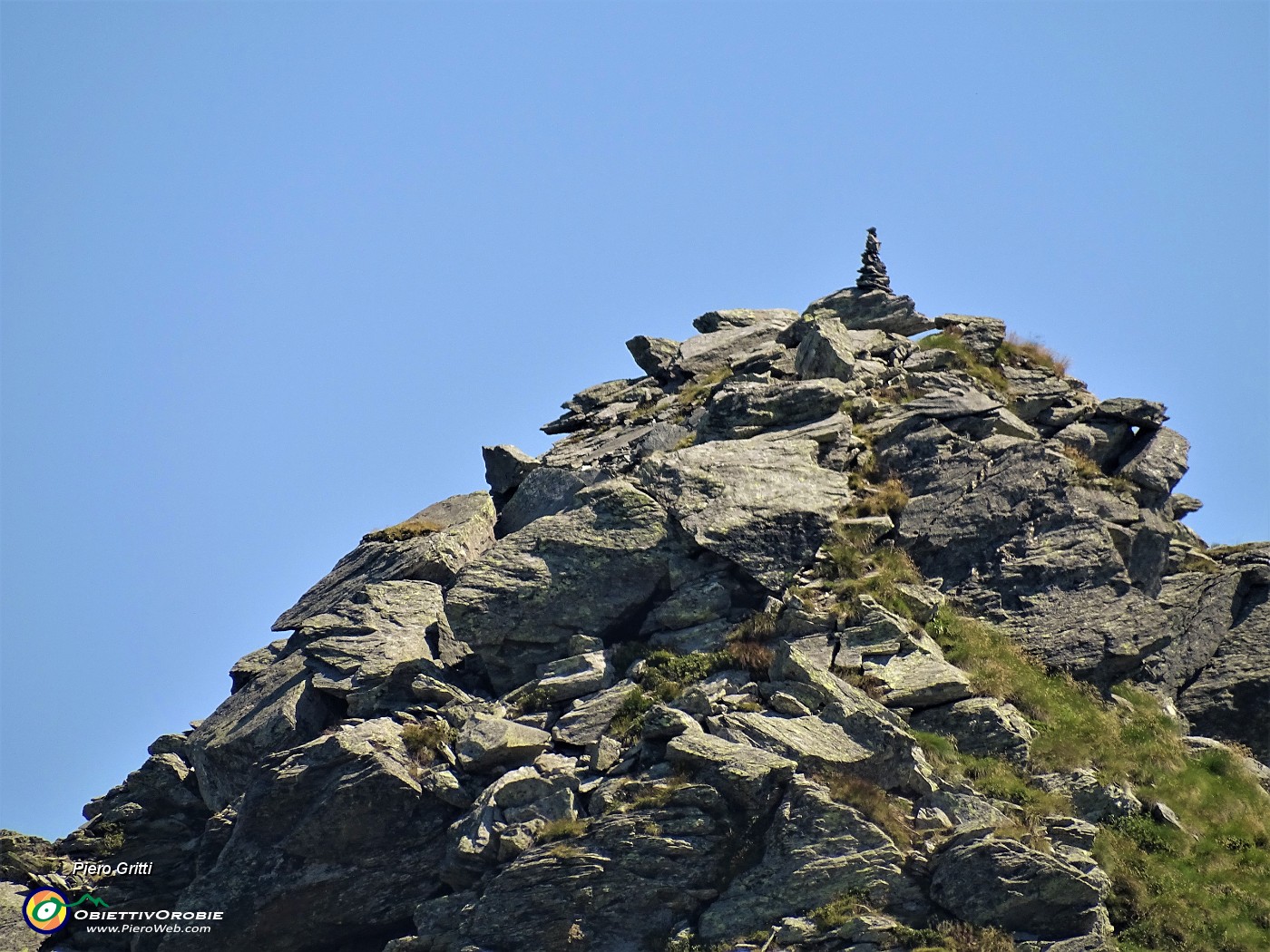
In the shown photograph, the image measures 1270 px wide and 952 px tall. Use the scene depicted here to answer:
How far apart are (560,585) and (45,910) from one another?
48.0 ft

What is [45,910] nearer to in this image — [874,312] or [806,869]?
[806,869]

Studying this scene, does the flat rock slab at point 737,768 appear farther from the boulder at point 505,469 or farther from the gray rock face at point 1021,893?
the boulder at point 505,469

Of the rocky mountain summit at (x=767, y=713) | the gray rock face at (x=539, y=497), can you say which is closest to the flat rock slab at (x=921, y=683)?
the rocky mountain summit at (x=767, y=713)

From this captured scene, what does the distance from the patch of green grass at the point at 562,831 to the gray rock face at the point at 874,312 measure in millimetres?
23011

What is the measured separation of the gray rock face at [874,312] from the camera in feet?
159

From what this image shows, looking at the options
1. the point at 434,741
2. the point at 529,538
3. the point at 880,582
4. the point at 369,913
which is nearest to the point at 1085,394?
the point at 880,582

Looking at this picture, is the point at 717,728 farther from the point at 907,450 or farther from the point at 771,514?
the point at 907,450

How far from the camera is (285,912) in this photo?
32.0m

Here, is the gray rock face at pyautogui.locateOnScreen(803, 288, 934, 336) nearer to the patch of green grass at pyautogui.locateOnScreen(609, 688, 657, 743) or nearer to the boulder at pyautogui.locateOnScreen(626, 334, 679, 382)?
the boulder at pyautogui.locateOnScreen(626, 334, 679, 382)

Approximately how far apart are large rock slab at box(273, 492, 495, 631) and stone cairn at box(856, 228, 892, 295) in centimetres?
1570

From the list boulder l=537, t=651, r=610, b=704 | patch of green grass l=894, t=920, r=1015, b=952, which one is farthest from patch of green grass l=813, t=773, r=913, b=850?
boulder l=537, t=651, r=610, b=704

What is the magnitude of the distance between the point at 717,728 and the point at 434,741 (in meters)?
6.60

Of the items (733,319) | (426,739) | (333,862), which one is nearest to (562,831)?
(426,739)

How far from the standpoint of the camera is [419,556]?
39.6 meters
